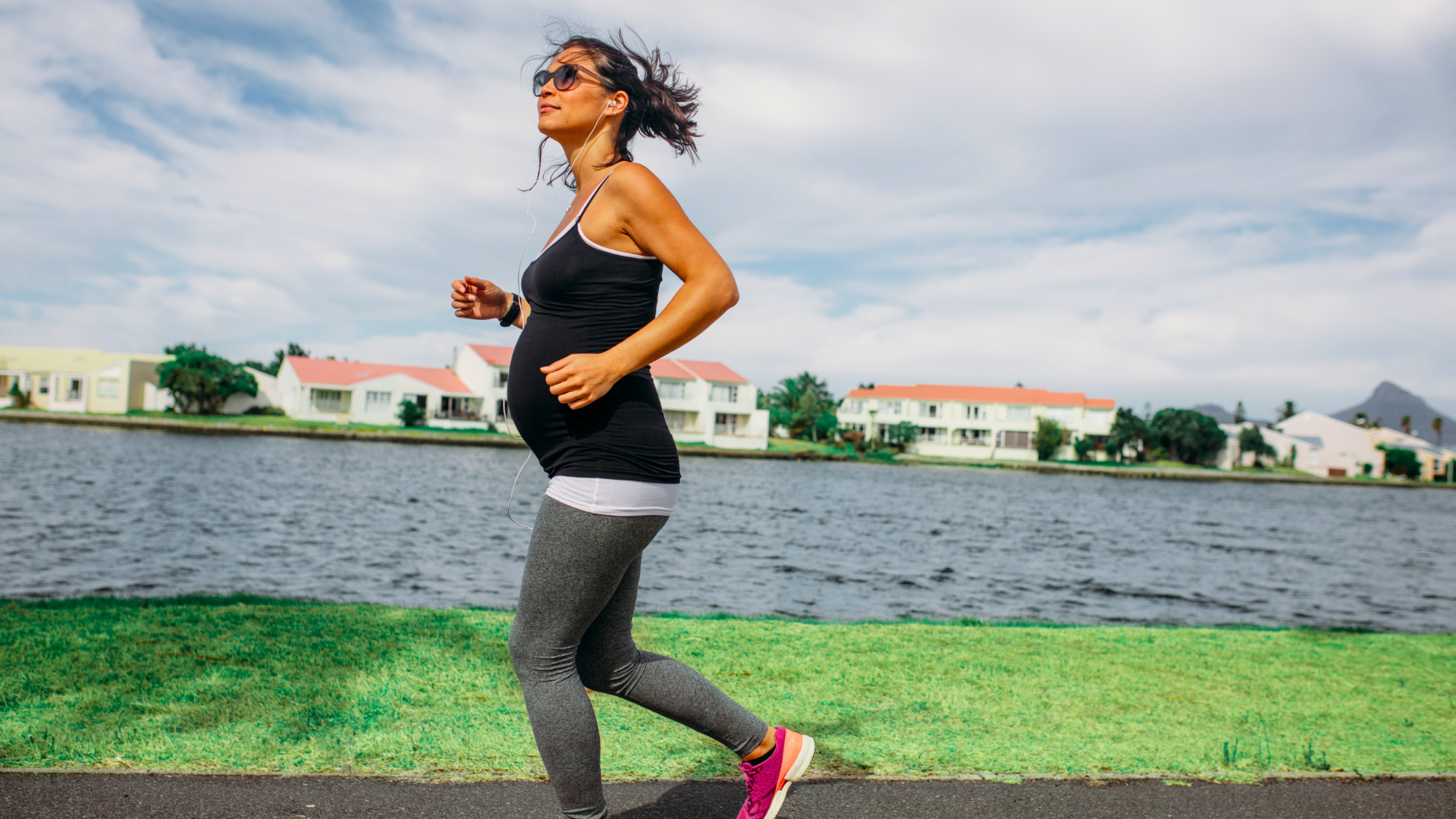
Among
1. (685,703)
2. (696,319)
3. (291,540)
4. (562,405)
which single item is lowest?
(291,540)

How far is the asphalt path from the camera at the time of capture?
8.50ft

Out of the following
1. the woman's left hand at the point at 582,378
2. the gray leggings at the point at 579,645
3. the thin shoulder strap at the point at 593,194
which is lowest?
the gray leggings at the point at 579,645

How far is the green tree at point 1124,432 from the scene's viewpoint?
78.9m

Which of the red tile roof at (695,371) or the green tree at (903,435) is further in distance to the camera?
the green tree at (903,435)

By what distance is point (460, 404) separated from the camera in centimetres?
6519

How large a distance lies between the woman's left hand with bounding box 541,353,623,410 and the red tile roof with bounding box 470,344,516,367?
63.1 metres

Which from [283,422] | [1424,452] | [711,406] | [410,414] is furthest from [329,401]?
[1424,452]

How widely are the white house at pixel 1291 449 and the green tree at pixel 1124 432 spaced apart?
37.9ft

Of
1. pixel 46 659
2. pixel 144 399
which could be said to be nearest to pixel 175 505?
pixel 46 659

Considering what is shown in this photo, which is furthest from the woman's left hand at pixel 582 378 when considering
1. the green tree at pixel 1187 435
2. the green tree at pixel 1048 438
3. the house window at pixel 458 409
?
the green tree at pixel 1187 435

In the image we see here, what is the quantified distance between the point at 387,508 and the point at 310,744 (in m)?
19.4

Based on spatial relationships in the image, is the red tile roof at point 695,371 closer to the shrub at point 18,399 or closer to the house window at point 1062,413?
the house window at point 1062,413

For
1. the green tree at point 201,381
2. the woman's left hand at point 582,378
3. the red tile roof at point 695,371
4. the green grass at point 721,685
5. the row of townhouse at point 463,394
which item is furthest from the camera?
the red tile roof at point 695,371

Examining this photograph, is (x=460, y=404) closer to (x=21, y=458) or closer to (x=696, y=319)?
(x=21, y=458)
